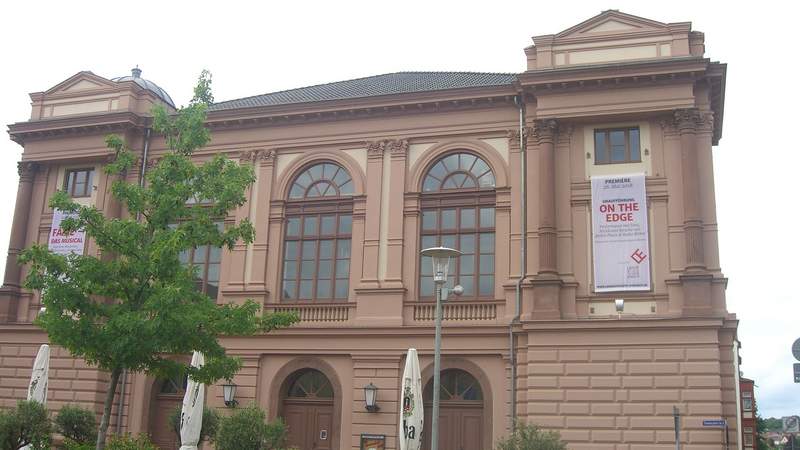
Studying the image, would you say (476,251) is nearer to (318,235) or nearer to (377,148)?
(377,148)

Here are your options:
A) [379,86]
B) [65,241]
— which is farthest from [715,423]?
[65,241]

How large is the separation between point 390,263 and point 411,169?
3186mm

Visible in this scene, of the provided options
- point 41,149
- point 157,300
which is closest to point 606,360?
point 157,300

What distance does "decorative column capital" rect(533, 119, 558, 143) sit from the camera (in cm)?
2589

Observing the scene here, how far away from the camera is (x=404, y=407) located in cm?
2277

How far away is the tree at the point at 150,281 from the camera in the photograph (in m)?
17.4

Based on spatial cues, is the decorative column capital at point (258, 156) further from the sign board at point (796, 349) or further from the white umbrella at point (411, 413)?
the sign board at point (796, 349)

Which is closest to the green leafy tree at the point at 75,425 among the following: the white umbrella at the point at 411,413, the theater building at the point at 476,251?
the theater building at the point at 476,251

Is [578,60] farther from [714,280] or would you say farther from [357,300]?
[357,300]

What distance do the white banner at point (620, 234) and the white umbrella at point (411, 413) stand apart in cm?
593

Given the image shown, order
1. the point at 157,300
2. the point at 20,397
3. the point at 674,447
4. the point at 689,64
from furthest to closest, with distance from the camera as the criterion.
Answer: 1. the point at 20,397
2. the point at 689,64
3. the point at 674,447
4. the point at 157,300

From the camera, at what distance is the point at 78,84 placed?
32.0 meters

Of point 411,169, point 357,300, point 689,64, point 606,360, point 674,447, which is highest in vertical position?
point 689,64

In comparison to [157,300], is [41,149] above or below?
above
